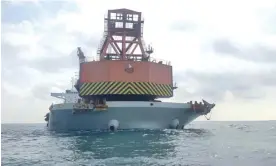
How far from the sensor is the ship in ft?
95.0

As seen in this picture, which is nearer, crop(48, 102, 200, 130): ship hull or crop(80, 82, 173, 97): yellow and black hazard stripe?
crop(48, 102, 200, 130): ship hull

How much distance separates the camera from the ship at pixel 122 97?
2897 cm

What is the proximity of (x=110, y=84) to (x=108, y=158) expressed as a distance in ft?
54.4

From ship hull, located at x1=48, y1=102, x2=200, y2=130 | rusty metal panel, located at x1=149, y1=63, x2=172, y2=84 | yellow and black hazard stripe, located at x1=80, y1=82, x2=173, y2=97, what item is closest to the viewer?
ship hull, located at x1=48, y1=102, x2=200, y2=130

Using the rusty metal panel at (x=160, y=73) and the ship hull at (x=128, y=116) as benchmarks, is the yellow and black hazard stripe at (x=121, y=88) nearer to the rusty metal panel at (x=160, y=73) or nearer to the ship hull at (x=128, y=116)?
the rusty metal panel at (x=160, y=73)

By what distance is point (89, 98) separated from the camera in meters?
33.3

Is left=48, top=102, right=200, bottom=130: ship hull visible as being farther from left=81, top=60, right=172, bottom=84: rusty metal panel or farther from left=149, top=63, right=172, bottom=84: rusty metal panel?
left=81, top=60, right=172, bottom=84: rusty metal panel

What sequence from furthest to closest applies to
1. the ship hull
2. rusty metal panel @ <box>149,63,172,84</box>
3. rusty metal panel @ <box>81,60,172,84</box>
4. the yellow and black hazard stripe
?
1. rusty metal panel @ <box>149,63,172,84</box>
2. rusty metal panel @ <box>81,60,172,84</box>
3. the yellow and black hazard stripe
4. the ship hull

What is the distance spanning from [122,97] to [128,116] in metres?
3.12

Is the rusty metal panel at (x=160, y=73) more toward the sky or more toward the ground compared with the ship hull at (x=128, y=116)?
more toward the sky

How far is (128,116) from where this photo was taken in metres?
29.1

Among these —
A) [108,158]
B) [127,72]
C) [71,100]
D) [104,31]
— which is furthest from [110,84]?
[71,100]

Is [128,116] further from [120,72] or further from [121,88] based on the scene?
[120,72]

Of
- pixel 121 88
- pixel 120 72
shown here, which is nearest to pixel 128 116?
pixel 121 88
